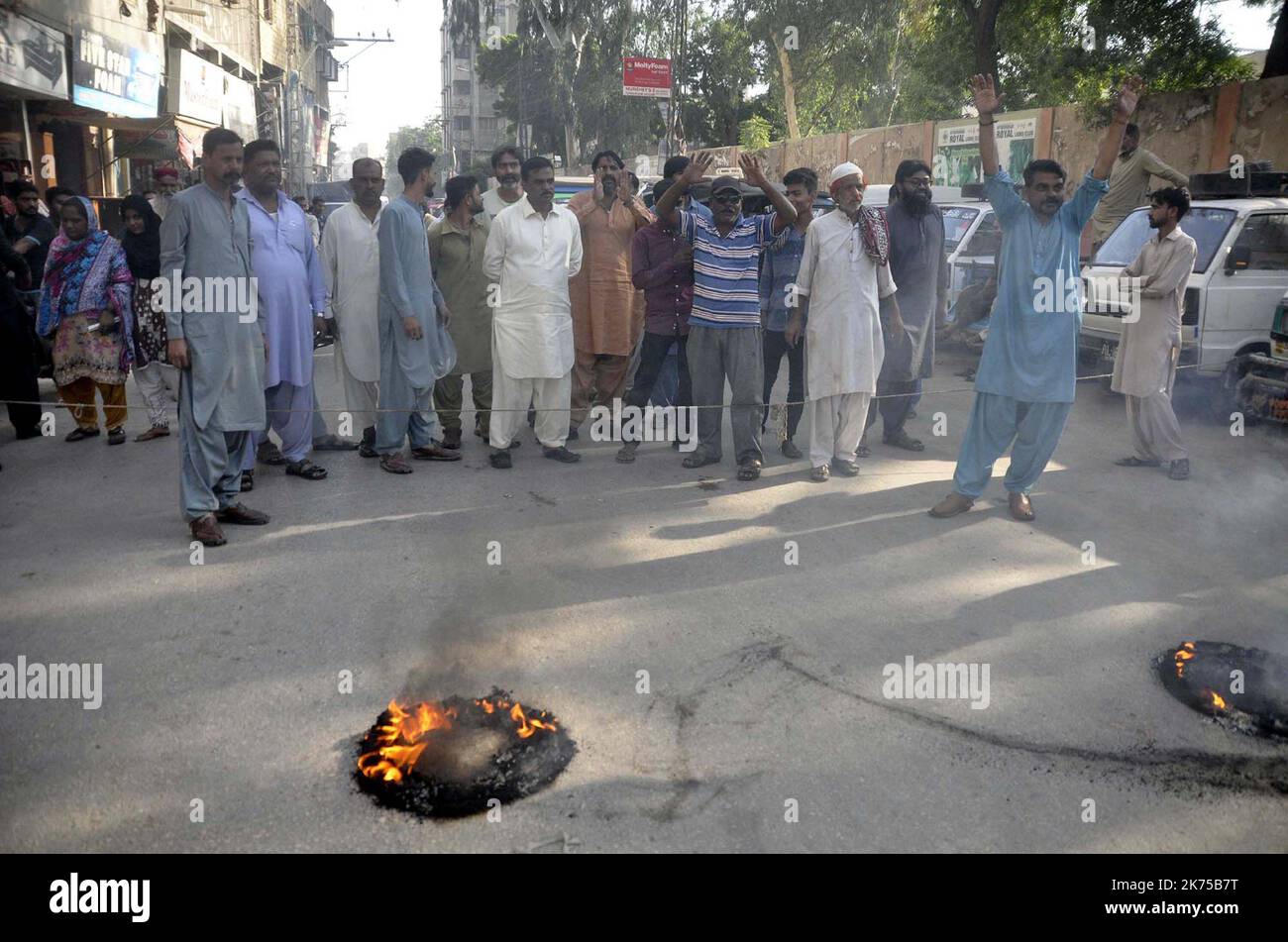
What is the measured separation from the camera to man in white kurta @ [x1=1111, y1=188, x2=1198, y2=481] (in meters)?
7.12

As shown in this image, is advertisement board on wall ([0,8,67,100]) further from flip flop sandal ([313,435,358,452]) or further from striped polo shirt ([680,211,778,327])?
striped polo shirt ([680,211,778,327])

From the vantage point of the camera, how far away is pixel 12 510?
19.9 feet

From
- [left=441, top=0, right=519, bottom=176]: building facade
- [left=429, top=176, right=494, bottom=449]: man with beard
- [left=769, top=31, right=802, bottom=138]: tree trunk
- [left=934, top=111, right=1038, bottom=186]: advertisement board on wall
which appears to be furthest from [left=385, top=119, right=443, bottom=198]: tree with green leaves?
[left=429, top=176, right=494, bottom=449]: man with beard

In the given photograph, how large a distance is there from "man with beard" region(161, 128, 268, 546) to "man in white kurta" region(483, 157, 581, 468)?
75.4 inches

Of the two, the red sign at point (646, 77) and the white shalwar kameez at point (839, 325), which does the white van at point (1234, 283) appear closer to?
the white shalwar kameez at point (839, 325)

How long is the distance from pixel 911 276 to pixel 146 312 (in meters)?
5.70

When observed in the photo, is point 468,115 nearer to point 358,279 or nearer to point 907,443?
point 358,279

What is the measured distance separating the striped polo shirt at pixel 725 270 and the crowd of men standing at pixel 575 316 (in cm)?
1

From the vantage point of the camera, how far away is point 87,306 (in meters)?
7.56

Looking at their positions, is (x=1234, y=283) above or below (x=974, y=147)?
below

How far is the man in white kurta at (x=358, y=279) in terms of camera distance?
7.29m

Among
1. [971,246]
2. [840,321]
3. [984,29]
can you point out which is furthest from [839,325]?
[984,29]

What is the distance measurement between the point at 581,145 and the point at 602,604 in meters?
41.6
